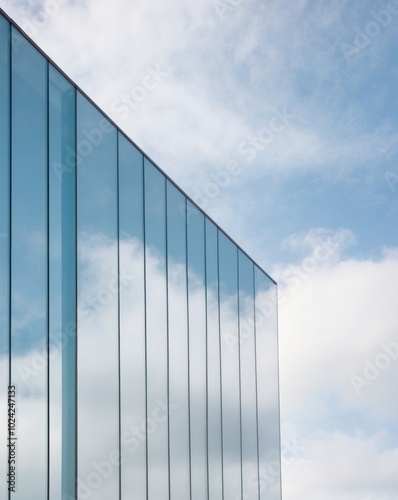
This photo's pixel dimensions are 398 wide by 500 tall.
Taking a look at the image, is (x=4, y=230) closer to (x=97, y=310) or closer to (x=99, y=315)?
(x=97, y=310)

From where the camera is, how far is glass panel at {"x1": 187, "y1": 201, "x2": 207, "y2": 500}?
881 inches

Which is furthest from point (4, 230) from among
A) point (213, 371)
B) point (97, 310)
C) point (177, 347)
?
point (213, 371)

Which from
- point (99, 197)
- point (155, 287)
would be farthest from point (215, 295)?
point (99, 197)

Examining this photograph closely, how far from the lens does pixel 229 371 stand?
2598 centimetres

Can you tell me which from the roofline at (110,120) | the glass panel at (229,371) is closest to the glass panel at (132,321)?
the roofline at (110,120)

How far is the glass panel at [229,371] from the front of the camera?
2523 centimetres

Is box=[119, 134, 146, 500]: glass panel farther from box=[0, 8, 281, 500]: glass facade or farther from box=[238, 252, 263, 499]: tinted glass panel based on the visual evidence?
box=[238, 252, 263, 499]: tinted glass panel

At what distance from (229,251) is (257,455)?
24.9 ft

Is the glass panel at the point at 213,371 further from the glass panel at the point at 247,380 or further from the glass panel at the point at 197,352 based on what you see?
the glass panel at the point at 247,380

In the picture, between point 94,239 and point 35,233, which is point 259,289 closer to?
point 94,239

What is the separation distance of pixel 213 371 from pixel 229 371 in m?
1.65

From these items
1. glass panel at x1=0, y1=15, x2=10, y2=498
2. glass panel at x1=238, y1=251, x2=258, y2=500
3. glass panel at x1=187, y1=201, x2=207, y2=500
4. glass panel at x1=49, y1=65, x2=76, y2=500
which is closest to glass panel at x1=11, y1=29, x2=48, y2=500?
glass panel at x1=0, y1=15, x2=10, y2=498

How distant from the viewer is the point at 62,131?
16203 mm

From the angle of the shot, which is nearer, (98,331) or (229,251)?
(98,331)
